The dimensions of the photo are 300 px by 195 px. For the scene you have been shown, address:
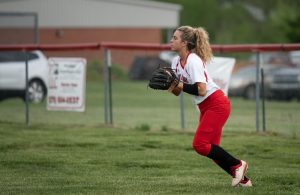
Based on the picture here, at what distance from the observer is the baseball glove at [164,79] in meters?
8.90

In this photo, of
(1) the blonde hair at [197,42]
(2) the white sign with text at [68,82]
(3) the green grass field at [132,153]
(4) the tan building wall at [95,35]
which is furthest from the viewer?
(4) the tan building wall at [95,35]

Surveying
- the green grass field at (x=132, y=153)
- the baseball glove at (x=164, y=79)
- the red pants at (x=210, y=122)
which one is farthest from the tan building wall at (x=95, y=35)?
the red pants at (x=210, y=122)

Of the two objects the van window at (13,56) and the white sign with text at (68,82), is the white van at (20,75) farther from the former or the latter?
the white sign with text at (68,82)

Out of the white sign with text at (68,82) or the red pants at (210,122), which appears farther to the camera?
the white sign with text at (68,82)

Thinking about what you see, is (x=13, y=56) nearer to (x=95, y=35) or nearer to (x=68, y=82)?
(x=68, y=82)

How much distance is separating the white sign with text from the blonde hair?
6793 millimetres

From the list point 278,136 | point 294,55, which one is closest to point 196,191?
point 278,136

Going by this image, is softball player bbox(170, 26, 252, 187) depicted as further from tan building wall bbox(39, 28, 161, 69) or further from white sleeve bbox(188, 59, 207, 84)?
tan building wall bbox(39, 28, 161, 69)

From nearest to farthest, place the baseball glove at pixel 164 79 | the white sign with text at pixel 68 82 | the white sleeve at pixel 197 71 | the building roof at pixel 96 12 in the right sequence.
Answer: the white sleeve at pixel 197 71 → the baseball glove at pixel 164 79 → the white sign with text at pixel 68 82 → the building roof at pixel 96 12

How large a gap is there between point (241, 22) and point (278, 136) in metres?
59.8

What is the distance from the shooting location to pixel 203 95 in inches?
348

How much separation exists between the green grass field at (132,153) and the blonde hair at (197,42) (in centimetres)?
146

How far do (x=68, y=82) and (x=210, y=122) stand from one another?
23.8ft

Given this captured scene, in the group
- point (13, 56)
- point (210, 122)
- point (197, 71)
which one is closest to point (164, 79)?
point (197, 71)
